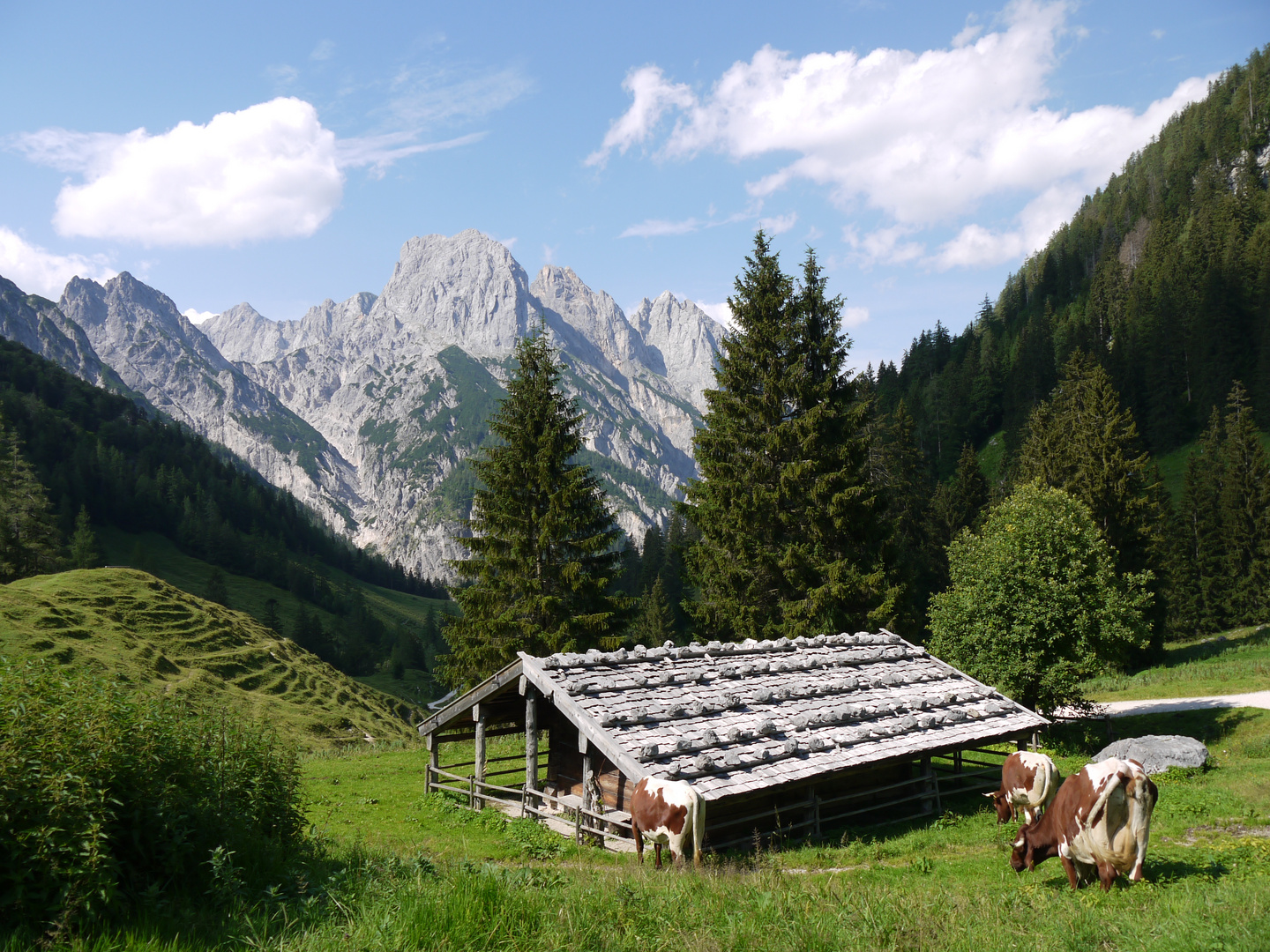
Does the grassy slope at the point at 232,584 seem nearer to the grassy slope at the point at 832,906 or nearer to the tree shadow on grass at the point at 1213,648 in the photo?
the tree shadow on grass at the point at 1213,648

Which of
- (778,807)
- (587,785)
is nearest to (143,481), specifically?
(587,785)

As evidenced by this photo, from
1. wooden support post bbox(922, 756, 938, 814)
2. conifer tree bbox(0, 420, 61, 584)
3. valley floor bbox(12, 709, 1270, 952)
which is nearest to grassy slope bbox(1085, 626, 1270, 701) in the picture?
wooden support post bbox(922, 756, 938, 814)

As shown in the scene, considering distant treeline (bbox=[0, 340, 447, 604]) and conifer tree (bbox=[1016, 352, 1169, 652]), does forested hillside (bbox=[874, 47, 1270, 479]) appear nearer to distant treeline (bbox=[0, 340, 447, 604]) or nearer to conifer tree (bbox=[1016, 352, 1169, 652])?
conifer tree (bbox=[1016, 352, 1169, 652])

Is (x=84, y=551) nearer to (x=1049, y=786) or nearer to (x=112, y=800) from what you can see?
(x=112, y=800)

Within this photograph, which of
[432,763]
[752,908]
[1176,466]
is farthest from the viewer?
[1176,466]

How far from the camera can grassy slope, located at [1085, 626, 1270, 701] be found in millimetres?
32312

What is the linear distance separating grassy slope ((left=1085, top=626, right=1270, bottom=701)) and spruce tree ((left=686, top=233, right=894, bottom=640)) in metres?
16.2

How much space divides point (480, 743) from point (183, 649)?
2104 inches

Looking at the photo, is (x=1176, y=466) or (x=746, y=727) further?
(x=1176, y=466)

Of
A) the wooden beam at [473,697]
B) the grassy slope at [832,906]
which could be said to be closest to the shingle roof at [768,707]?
the wooden beam at [473,697]

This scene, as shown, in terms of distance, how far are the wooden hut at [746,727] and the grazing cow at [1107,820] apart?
5.61 meters

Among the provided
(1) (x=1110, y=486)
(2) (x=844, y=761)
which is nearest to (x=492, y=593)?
(2) (x=844, y=761)

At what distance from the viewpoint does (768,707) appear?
17297 mm

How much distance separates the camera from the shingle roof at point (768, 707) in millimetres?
14398
